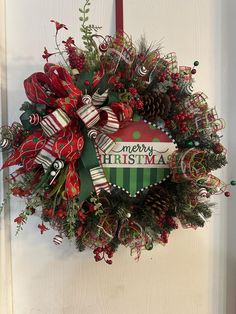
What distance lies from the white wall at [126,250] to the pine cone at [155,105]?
0.88 ft

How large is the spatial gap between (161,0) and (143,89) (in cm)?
38

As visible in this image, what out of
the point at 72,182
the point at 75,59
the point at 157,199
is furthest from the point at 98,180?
the point at 75,59

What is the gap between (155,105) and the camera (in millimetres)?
812

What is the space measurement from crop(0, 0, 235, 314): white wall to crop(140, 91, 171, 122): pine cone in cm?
27

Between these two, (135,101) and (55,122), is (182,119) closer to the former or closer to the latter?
(135,101)

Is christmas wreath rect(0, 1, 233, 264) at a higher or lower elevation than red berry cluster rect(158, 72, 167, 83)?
lower

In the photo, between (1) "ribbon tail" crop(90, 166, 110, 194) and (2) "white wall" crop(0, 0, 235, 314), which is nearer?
(1) "ribbon tail" crop(90, 166, 110, 194)

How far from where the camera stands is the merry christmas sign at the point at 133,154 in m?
0.84

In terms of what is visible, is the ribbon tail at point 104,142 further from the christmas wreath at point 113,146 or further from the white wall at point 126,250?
the white wall at point 126,250

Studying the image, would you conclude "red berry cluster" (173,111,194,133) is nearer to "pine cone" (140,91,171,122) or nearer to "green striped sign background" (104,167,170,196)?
"pine cone" (140,91,171,122)

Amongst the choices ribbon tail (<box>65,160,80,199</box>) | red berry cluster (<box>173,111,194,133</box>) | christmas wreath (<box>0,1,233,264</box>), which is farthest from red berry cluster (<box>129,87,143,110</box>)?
ribbon tail (<box>65,160,80,199</box>)

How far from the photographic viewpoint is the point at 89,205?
2.71ft

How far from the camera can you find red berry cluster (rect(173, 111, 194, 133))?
0.82m

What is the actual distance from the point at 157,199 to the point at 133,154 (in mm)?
135
